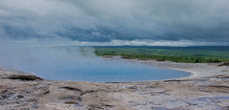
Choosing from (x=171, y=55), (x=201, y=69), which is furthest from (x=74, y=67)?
(x=171, y=55)

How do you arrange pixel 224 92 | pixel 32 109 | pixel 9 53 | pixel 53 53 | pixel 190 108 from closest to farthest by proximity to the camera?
pixel 32 109
pixel 190 108
pixel 224 92
pixel 9 53
pixel 53 53

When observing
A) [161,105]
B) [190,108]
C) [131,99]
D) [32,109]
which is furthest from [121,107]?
[32,109]

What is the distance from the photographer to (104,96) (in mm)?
8297

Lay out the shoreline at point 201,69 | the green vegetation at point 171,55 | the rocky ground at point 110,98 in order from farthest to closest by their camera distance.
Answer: the green vegetation at point 171,55, the shoreline at point 201,69, the rocky ground at point 110,98

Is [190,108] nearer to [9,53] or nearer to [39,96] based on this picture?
[39,96]

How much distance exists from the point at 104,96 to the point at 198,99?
4.22 meters

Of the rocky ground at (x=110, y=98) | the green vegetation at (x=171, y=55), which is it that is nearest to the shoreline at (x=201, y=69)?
the green vegetation at (x=171, y=55)

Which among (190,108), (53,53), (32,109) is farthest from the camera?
(53,53)

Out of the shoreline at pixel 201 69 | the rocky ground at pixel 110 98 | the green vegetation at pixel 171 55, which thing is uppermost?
the green vegetation at pixel 171 55

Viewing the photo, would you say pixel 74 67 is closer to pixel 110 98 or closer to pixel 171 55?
pixel 110 98

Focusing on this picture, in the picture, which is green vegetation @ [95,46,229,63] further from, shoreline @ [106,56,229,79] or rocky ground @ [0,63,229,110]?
rocky ground @ [0,63,229,110]

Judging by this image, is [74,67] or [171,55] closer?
[74,67]

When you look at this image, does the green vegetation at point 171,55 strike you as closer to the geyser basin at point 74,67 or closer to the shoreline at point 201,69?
the shoreline at point 201,69

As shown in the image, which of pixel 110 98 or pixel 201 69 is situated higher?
pixel 110 98
